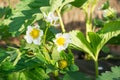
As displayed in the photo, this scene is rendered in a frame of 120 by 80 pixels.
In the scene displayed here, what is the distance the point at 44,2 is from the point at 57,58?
28 centimetres

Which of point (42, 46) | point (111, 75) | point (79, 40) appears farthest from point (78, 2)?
point (111, 75)

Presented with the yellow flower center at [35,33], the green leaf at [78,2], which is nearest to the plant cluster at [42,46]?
the yellow flower center at [35,33]

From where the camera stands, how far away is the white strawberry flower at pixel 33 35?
1631 millimetres

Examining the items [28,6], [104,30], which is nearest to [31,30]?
[28,6]

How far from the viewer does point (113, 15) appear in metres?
2.21

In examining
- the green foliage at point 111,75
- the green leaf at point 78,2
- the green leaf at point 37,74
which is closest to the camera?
the green foliage at point 111,75

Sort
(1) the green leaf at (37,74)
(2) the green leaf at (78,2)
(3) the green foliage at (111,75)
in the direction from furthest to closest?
(2) the green leaf at (78,2) < (1) the green leaf at (37,74) < (3) the green foliage at (111,75)

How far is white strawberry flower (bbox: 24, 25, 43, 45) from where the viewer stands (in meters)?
1.63

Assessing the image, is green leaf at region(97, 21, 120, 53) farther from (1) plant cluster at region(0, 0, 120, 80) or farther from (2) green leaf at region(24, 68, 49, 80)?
(2) green leaf at region(24, 68, 49, 80)

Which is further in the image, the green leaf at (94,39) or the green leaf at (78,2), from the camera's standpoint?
the green leaf at (78,2)

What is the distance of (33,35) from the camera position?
1648 mm

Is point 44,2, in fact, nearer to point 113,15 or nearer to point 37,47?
point 37,47

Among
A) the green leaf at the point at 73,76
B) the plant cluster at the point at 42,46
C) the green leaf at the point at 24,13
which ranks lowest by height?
the green leaf at the point at 73,76

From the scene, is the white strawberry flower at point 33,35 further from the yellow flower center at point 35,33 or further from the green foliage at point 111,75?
the green foliage at point 111,75
